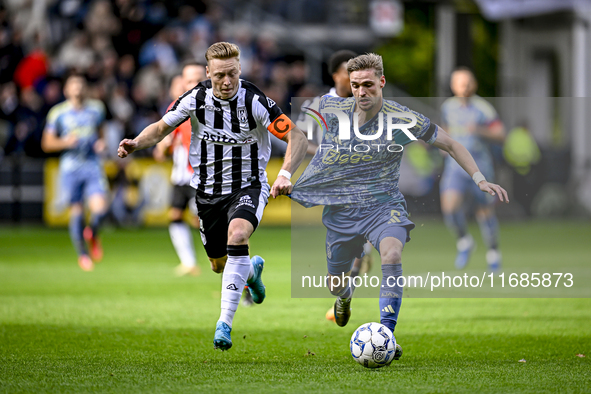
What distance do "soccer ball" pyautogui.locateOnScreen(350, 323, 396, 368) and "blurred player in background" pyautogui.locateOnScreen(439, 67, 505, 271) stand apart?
5.19 metres

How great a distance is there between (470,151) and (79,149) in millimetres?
5145

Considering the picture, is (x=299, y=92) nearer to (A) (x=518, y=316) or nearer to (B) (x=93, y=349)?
(A) (x=518, y=316)

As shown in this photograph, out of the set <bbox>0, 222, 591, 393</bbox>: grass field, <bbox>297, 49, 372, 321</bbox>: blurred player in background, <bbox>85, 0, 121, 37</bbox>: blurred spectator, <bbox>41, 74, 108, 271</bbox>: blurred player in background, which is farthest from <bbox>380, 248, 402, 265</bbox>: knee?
<bbox>85, 0, 121, 37</bbox>: blurred spectator

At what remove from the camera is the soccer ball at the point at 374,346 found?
4980 mm

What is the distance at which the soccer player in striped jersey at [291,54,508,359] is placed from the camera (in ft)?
18.2

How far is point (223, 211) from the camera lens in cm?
607

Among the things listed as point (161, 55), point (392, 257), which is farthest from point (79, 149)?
point (161, 55)

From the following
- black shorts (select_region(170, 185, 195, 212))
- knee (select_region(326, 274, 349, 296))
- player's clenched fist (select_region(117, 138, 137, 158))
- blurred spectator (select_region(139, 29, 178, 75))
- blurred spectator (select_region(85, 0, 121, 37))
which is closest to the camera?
player's clenched fist (select_region(117, 138, 137, 158))

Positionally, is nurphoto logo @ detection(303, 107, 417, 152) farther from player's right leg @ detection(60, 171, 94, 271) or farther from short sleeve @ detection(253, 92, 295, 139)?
player's right leg @ detection(60, 171, 94, 271)

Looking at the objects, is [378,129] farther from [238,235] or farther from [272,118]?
[238,235]

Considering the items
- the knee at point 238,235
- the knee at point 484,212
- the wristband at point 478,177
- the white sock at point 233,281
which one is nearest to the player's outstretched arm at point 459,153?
the wristband at point 478,177

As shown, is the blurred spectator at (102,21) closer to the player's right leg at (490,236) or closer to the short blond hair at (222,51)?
the player's right leg at (490,236)

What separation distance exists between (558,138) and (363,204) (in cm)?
1654

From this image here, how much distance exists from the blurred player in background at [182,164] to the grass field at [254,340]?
45 cm
